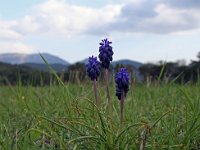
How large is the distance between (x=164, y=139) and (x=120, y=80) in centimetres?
55

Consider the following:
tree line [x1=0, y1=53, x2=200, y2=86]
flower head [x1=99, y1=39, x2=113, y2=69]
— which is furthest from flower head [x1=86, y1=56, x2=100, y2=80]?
tree line [x1=0, y1=53, x2=200, y2=86]

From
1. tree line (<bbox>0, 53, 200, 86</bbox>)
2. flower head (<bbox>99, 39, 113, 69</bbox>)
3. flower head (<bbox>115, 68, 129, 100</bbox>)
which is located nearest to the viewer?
flower head (<bbox>115, 68, 129, 100</bbox>)

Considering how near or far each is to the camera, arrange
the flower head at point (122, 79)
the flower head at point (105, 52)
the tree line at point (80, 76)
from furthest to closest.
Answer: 1. the tree line at point (80, 76)
2. the flower head at point (105, 52)
3. the flower head at point (122, 79)

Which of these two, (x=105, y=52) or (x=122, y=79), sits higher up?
(x=105, y=52)

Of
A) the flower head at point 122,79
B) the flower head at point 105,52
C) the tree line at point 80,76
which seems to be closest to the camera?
the flower head at point 122,79

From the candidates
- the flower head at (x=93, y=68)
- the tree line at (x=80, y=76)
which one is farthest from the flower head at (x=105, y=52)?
the tree line at (x=80, y=76)

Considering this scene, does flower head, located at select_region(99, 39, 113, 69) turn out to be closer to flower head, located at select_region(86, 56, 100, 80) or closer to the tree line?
flower head, located at select_region(86, 56, 100, 80)

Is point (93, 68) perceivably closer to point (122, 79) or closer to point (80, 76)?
point (122, 79)

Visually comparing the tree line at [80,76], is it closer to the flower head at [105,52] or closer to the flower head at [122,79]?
the flower head at [105,52]

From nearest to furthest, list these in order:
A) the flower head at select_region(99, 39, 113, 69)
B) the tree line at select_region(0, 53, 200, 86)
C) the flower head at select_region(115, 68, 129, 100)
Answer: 1. the flower head at select_region(115, 68, 129, 100)
2. the flower head at select_region(99, 39, 113, 69)
3. the tree line at select_region(0, 53, 200, 86)

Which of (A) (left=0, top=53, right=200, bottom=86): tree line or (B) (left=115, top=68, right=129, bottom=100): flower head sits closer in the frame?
(B) (left=115, top=68, right=129, bottom=100): flower head

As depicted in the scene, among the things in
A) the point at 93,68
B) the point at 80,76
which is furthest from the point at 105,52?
the point at 80,76

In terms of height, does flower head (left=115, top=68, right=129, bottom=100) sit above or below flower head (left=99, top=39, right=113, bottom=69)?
below

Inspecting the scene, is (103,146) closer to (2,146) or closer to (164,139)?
(164,139)
